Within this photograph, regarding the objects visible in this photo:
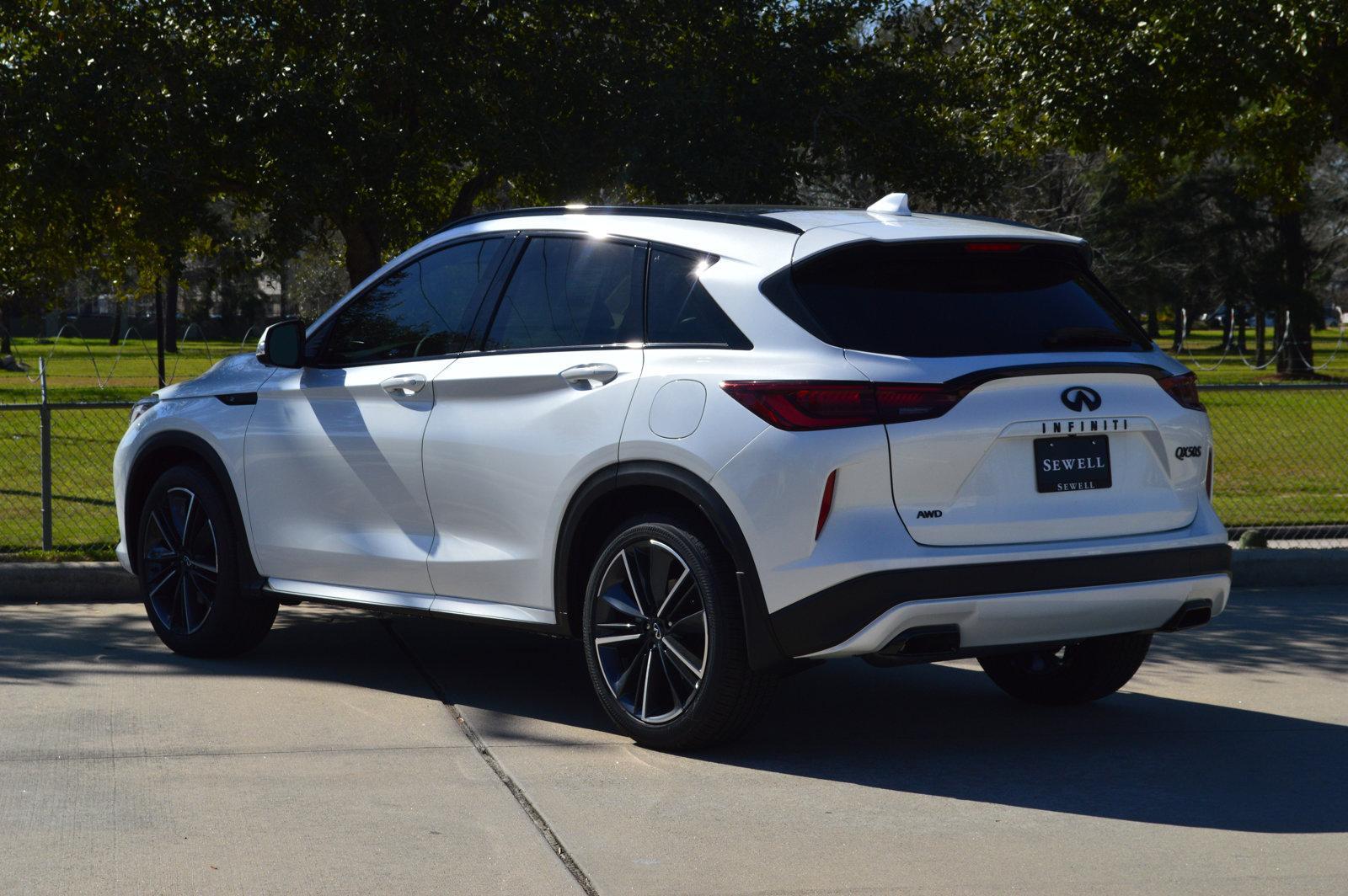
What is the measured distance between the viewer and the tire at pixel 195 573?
7.24m

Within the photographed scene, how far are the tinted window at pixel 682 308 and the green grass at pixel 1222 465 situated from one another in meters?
5.20

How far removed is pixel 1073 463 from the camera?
5.42 metres

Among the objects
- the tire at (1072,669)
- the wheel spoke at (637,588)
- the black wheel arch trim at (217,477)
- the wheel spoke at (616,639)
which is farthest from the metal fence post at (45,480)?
the tire at (1072,669)

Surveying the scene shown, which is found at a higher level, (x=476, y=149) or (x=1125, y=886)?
(x=476, y=149)

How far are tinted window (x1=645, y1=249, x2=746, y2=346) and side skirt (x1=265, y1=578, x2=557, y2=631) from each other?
1.12 metres

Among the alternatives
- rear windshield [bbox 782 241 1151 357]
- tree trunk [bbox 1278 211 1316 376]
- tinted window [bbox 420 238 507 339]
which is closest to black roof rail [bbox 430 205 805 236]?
tinted window [bbox 420 238 507 339]

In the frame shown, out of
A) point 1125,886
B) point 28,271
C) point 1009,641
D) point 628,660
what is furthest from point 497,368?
point 28,271

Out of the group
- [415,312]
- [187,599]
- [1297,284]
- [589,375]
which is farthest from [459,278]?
[1297,284]

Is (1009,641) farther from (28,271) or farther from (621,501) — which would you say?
(28,271)

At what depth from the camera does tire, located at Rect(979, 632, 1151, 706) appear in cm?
639

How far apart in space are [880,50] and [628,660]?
840 cm

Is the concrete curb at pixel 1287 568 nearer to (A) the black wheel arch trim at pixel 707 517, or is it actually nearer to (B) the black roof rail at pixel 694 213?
(B) the black roof rail at pixel 694 213

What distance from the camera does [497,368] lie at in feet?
20.2

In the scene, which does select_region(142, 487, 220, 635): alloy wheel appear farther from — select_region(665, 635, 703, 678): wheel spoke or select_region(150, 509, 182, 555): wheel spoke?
select_region(665, 635, 703, 678): wheel spoke
